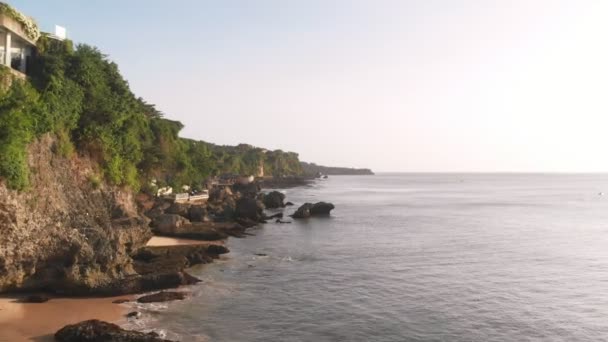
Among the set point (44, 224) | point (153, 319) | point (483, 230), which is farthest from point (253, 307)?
point (483, 230)

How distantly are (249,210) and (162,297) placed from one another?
39.1 meters

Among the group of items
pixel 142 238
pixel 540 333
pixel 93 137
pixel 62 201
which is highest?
pixel 93 137

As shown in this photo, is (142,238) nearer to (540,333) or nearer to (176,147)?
(540,333)

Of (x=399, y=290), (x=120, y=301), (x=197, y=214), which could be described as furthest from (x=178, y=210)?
(x=399, y=290)

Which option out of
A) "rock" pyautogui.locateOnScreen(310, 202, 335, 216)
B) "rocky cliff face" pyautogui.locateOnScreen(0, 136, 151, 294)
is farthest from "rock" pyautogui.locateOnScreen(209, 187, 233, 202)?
"rocky cliff face" pyautogui.locateOnScreen(0, 136, 151, 294)

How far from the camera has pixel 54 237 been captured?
2742 cm

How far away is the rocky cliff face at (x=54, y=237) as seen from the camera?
985 inches

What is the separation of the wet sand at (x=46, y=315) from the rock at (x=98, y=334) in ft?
2.47

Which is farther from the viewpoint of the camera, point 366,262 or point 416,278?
point 366,262

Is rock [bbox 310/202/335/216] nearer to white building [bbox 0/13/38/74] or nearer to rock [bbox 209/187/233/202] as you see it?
rock [bbox 209/187/233/202]

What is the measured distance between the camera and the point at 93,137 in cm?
3709

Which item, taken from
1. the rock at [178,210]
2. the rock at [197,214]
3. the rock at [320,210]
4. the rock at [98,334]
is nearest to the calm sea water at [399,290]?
the rock at [98,334]

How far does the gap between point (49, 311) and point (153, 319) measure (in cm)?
524

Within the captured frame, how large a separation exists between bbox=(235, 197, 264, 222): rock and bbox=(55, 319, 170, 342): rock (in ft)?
140
